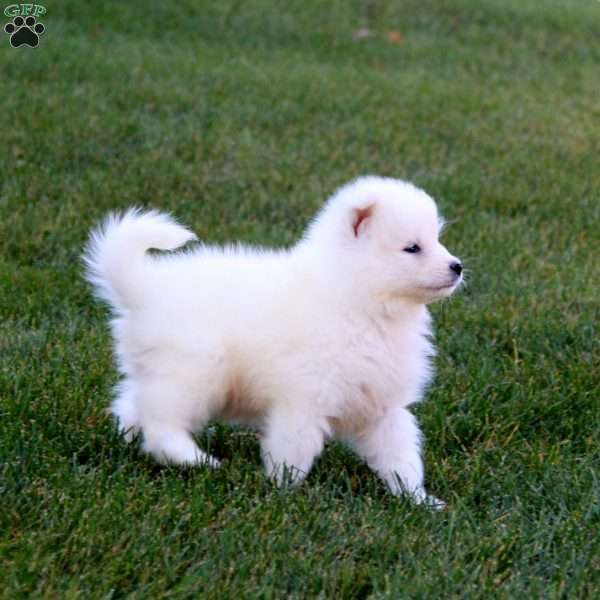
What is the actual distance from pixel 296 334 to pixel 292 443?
1.13 ft

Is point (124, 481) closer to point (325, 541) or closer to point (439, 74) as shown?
point (325, 541)

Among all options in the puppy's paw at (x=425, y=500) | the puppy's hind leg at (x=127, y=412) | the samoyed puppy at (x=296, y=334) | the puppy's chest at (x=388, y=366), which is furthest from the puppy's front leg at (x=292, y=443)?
the puppy's hind leg at (x=127, y=412)

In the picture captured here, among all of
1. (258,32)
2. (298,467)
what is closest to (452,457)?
(298,467)

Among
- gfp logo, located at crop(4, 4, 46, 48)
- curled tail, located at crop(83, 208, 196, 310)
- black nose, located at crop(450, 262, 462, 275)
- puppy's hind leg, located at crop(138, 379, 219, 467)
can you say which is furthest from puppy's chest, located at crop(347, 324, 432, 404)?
gfp logo, located at crop(4, 4, 46, 48)

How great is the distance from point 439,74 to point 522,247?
5.19 metres

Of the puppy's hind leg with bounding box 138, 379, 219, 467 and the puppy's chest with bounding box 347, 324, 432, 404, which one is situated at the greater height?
the puppy's chest with bounding box 347, 324, 432, 404

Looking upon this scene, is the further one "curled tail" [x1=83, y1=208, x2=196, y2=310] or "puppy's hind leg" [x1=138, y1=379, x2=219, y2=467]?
"curled tail" [x1=83, y1=208, x2=196, y2=310]

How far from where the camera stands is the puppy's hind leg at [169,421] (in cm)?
343

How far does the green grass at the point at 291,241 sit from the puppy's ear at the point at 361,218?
0.84 m

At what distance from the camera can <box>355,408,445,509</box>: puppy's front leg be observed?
3.58 meters

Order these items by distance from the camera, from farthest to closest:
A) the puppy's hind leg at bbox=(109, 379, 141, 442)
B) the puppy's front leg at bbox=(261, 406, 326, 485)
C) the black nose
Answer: the puppy's hind leg at bbox=(109, 379, 141, 442) → the black nose → the puppy's front leg at bbox=(261, 406, 326, 485)

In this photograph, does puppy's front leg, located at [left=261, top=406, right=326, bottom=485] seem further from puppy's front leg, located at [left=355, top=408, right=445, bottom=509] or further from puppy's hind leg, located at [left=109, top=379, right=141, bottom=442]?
puppy's hind leg, located at [left=109, top=379, right=141, bottom=442]

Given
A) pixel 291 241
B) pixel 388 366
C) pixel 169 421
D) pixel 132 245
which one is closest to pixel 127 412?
pixel 169 421

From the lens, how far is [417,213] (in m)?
3.53
